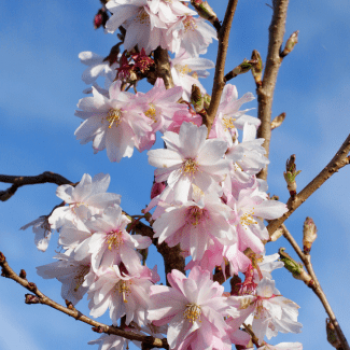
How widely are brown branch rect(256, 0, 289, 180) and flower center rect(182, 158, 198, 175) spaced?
1107mm

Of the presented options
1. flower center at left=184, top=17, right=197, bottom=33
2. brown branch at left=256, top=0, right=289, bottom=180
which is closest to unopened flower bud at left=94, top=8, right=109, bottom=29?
flower center at left=184, top=17, right=197, bottom=33

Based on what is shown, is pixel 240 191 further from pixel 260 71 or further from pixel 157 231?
pixel 260 71

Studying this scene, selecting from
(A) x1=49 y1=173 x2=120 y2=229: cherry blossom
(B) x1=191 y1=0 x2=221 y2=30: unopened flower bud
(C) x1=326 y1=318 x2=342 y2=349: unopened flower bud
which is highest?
(B) x1=191 y1=0 x2=221 y2=30: unopened flower bud

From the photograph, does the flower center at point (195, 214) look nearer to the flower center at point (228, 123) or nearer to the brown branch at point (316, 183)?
the flower center at point (228, 123)

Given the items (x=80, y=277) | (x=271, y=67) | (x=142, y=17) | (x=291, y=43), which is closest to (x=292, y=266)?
(x=80, y=277)

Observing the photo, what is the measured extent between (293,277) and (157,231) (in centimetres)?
98

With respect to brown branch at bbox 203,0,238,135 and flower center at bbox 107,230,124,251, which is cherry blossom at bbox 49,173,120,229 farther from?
brown branch at bbox 203,0,238,135

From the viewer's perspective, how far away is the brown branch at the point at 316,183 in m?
2.18

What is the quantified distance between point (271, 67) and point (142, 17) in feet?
3.21

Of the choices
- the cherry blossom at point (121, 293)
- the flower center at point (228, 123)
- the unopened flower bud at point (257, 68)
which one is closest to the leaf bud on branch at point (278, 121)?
the unopened flower bud at point (257, 68)

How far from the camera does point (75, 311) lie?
5.23 feet

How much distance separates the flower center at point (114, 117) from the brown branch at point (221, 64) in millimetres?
439

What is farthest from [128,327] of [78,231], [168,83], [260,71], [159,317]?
[260,71]

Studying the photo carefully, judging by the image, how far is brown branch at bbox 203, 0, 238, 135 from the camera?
5.38 feet
